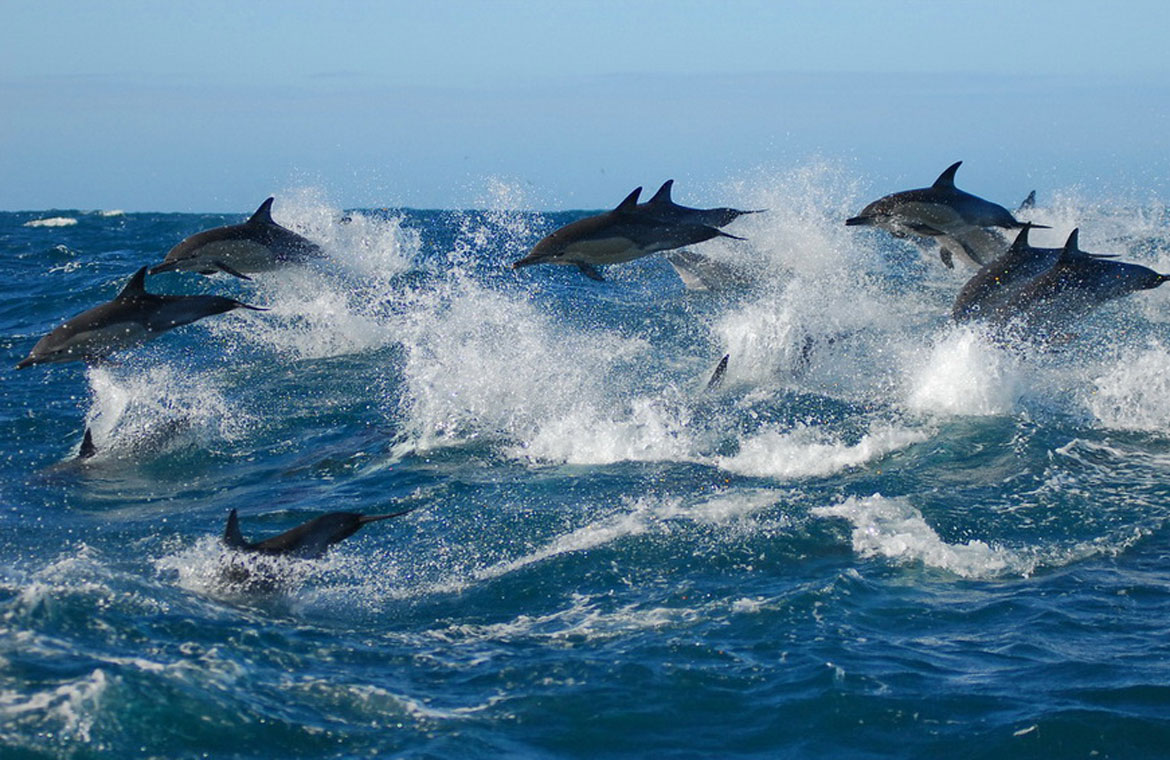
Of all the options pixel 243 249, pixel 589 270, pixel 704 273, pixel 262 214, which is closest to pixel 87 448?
pixel 243 249

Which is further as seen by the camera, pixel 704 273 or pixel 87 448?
pixel 704 273

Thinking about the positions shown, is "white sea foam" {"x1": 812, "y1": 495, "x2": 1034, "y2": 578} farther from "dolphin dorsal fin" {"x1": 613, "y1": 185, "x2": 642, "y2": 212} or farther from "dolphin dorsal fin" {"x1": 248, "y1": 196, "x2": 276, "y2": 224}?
"dolphin dorsal fin" {"x1": 248, "y1": 196, "x2": 276, "y2": 224}

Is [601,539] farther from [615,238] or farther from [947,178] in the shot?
[947,178]

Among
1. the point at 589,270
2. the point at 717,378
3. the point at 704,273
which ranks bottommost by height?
the point at 717,378

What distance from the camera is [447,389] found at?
43.8 feet

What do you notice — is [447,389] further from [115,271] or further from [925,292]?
[115,271]

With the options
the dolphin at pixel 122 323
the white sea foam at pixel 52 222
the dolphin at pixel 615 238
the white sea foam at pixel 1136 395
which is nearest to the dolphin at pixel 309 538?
the dolphin at pixel 122 323

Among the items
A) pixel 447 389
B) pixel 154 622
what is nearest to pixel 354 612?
pixel 154 622

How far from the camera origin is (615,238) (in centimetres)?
1145

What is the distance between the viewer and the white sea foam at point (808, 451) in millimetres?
10430

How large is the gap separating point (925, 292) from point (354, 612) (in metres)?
16.0

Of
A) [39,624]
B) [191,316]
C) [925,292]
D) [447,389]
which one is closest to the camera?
[39,624]

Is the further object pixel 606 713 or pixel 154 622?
pixel 154 622

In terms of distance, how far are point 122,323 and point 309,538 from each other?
4929 millimetres
